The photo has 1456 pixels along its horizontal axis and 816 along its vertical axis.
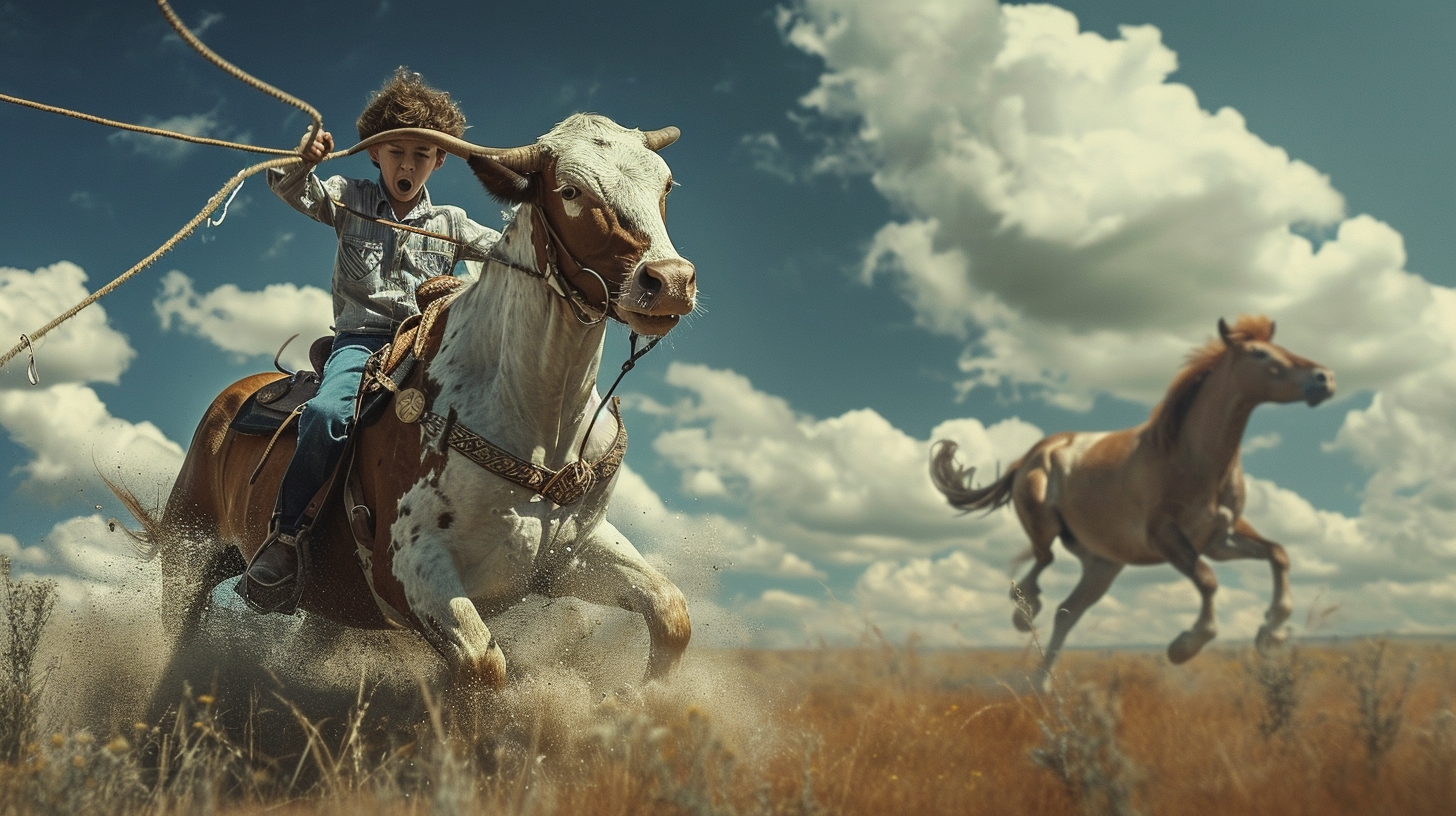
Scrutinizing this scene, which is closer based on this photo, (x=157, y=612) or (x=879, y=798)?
(x=879, y=798)

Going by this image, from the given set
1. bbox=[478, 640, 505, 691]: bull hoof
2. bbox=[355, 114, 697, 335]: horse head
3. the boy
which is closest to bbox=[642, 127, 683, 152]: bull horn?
bbox=[355, 114, 697, 335]: horse head

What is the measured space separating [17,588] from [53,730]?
898mm

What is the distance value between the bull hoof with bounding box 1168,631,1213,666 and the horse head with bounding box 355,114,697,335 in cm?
742

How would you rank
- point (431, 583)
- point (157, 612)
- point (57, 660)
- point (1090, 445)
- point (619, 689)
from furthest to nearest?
point (1090, 445), point (157, 612), point (57, 660), point (619, 689), point (431, 583)

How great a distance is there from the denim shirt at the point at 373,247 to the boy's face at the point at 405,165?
10 centimetres

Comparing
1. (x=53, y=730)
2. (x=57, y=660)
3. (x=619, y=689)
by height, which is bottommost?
(x=53, y=730)

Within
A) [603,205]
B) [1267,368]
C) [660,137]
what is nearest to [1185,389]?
[1267,368]

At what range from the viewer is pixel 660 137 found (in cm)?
451

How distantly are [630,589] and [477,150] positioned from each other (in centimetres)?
212

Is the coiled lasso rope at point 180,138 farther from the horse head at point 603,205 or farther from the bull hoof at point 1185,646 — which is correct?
the bull hoof at point 1185,646

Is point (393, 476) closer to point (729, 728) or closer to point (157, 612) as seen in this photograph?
point (729, 728)

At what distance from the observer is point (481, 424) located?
3.94 metres

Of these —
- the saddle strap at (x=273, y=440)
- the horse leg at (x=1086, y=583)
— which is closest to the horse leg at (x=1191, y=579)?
the horse leg at (x=1086, y=583)

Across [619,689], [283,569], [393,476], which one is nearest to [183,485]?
[283,569]
